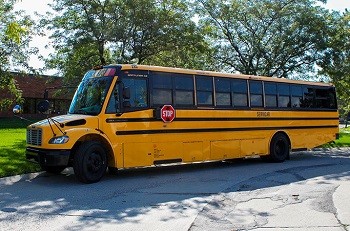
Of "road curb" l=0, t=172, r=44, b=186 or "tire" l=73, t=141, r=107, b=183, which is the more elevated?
"tire" l=73, t=141, r=107, b=183

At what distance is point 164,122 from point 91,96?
204cm

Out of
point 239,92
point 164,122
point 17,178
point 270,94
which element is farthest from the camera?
point 270,94

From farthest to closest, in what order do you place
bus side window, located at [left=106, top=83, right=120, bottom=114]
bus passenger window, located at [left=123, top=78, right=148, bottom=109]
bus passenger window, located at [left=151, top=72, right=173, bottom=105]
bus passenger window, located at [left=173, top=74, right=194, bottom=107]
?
bus passenger window, located at [left=173, top=74, right=194, bottom=107]
bus passenger window, located at [left=151, top=72, right=173, bottom=105]
bus passenger window, located at [left=123, top=78, right=148, bottom=109]
bus side window, located at [left=106, top=83, right=120, bottom=114]

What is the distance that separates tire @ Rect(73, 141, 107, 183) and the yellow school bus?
0.07ft

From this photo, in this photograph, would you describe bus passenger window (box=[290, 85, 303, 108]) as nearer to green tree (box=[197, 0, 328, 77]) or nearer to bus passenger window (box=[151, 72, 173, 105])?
bus passenger window (box=[151, 72, 173, 105])

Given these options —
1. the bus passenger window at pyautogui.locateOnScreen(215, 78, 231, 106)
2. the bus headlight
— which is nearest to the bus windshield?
the bus headlight

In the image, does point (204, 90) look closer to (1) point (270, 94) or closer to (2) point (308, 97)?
(1) point (270, 94)

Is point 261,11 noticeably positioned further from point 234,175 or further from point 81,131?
point 81,131

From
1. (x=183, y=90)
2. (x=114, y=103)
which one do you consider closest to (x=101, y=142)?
(x=114, y=103)

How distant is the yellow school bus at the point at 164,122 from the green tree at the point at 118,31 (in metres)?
7.26

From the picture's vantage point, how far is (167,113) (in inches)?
437

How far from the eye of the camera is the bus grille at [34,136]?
9.61m

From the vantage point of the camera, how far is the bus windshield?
33.1ft

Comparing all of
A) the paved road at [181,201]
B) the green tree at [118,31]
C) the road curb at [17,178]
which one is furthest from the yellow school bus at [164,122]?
the green tree at [118,31]
